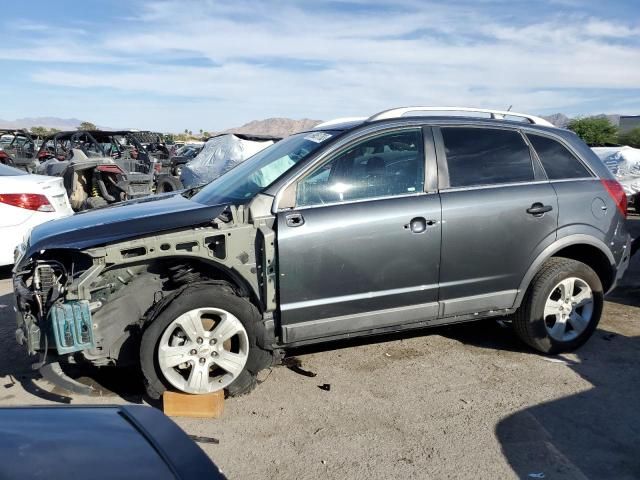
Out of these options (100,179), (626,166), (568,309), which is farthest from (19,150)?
(568,309)

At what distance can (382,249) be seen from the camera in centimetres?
408

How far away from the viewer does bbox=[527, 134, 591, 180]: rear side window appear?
15.4ft

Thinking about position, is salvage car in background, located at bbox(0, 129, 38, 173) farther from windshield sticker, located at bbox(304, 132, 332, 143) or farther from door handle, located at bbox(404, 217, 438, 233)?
door handle, located at bbox(404, 217, 438, 233)

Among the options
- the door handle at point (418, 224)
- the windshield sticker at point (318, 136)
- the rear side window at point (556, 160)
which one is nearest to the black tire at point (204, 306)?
the door handle at point (418, 224)

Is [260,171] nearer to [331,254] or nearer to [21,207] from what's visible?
[331,254]

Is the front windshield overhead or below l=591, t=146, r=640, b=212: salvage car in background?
overhead

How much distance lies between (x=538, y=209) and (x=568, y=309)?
90cm

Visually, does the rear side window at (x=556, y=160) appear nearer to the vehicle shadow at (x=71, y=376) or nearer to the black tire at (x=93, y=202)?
the vehicle shadow at (x=71, y=376)

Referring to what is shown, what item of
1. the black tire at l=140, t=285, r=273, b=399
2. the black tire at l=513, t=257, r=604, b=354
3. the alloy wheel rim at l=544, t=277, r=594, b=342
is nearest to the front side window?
the black tire at l=140, t=285, r=273, b=399

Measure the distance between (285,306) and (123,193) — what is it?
8.65 meters

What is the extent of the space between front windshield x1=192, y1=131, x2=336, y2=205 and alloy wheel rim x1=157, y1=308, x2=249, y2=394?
872 mm

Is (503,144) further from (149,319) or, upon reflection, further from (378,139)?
(149,319)

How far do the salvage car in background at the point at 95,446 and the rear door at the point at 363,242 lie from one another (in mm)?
1885

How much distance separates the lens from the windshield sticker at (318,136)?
173 inches
